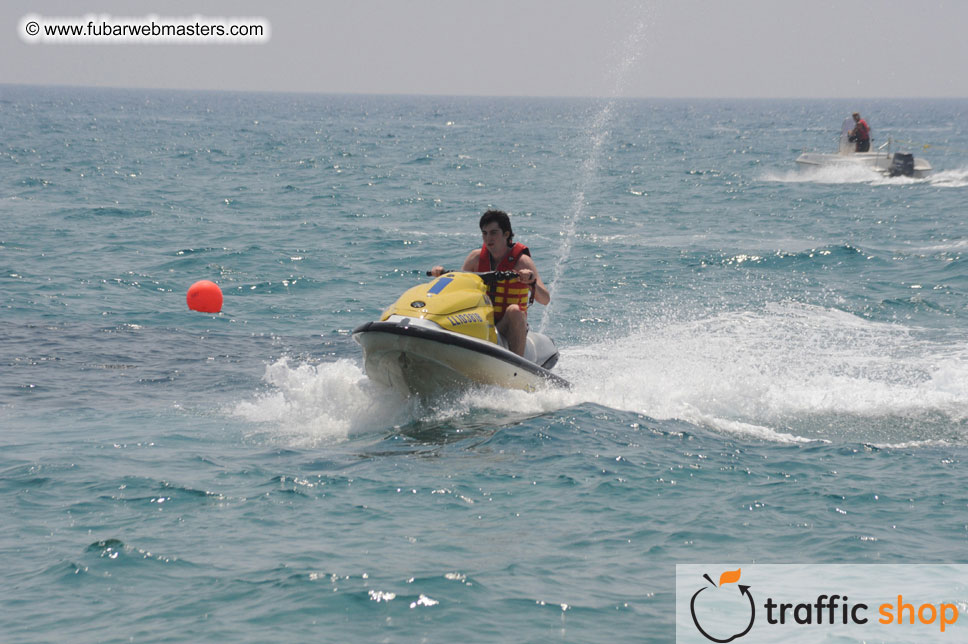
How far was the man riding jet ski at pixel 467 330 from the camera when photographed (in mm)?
7723

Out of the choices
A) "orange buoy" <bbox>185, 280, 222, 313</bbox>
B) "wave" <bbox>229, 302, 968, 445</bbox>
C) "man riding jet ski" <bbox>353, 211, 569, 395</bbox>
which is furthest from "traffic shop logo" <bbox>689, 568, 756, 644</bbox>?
"orange buoy" <bbox>185, 280, 222, 313</bbox>

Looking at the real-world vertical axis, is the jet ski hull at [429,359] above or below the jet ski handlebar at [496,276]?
below

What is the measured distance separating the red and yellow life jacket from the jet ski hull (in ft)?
1.76

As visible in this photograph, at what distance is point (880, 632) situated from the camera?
4785 mm

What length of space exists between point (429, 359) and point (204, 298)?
603cm

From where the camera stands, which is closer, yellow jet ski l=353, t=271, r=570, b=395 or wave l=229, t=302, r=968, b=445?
yellow jet ski l=353, t=271, r=570, b=395

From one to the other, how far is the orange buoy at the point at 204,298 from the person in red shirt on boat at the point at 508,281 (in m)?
5.28

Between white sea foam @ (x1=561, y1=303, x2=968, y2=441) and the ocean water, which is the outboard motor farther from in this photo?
white sea foam @ (x1=561, y1=303, x2=968, y2=441)

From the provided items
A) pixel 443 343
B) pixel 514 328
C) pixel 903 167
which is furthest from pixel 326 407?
pixel 903 167

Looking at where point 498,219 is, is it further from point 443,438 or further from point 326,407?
point 326,407

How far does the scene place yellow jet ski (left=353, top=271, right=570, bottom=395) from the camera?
303 inches

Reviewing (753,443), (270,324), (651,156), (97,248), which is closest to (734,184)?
(651,156)

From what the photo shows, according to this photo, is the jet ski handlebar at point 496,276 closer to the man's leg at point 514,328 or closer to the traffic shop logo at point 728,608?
the man's leg at point 514,328

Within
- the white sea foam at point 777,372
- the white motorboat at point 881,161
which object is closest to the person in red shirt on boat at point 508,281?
the white sea foam at point 777,372
